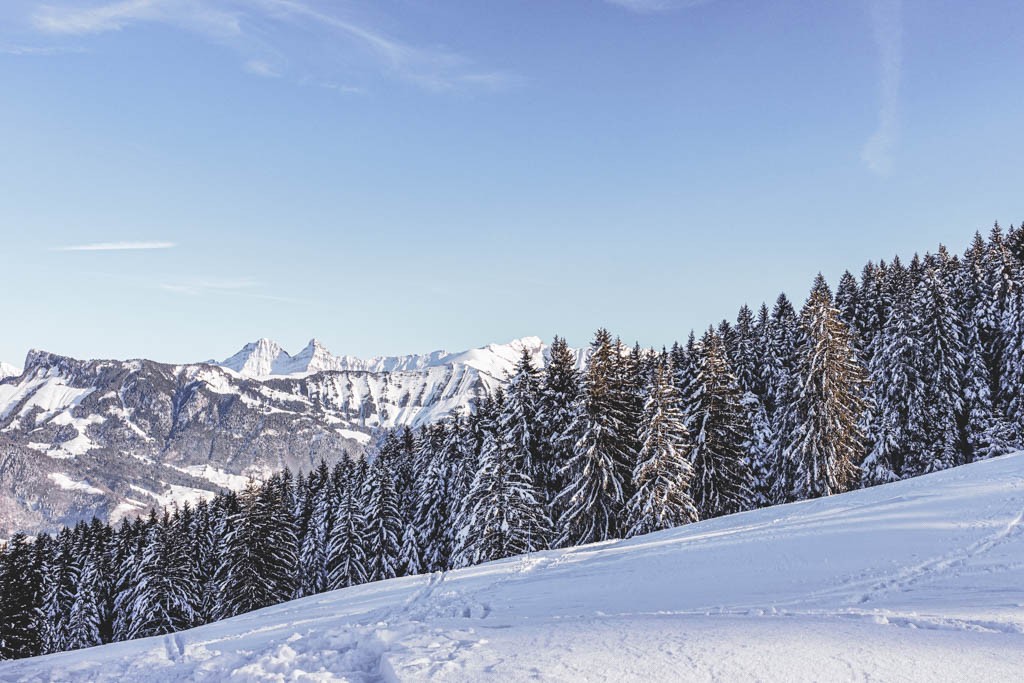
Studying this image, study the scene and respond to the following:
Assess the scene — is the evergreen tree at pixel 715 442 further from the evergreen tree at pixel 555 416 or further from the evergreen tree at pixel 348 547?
the evergreen tree at pixel 348 547

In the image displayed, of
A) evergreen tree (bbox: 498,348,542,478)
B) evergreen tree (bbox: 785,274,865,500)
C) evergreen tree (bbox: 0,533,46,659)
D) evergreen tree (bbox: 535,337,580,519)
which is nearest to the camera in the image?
evergreen tree (bbox: 498,348,542,478)

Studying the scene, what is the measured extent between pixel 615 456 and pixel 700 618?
22.4 meters

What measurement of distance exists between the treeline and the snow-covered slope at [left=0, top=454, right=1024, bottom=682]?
12003mm

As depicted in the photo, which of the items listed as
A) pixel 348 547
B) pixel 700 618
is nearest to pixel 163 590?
pixel 348 547

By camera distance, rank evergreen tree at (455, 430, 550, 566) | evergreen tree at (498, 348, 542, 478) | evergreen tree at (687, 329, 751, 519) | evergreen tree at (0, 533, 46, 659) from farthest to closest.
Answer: evergreen tree at (0, 533, 46, 659) → evergreen tree at (687, 329, 751, 519) → evergreen tree at (498, 348, 542, 478) → evergreen tree at (455, 430, 550, 566)

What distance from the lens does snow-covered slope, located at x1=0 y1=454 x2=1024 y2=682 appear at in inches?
279

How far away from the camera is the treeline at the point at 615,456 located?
3064 centimetres

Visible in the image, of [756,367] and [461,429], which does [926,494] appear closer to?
[461,429]

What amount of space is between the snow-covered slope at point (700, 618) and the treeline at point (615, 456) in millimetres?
12003

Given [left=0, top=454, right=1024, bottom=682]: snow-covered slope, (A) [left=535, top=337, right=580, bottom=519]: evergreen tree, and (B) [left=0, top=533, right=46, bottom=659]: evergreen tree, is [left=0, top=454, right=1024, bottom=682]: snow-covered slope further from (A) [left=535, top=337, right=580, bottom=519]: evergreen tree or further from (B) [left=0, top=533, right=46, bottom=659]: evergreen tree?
(B) [left=0, top=533, right=46, bottom=659]: evergreen tree

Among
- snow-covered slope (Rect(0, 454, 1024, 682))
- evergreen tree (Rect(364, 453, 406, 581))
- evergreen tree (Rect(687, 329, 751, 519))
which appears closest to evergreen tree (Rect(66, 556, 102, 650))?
evergreen tree (Rect(364, 453, 406, 581))

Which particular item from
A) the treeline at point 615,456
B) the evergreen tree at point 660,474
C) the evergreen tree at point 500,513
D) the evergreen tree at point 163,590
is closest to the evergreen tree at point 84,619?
the treeline at point 615,456

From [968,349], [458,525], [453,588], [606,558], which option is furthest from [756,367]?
[453,588]

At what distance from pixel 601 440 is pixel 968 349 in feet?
99.9
